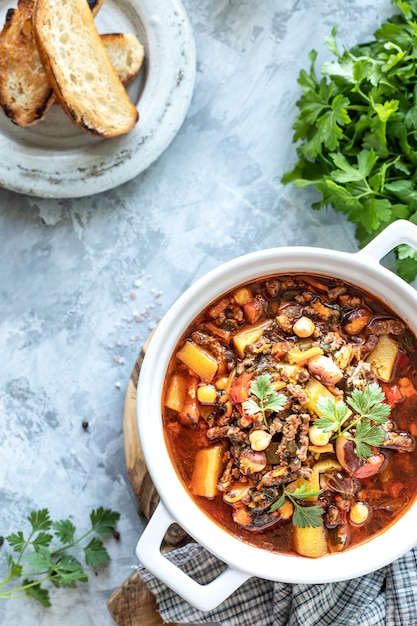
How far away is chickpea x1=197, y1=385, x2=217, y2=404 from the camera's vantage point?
2.60 m

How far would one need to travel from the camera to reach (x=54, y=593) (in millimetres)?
3174

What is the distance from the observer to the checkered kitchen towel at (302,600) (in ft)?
9.60

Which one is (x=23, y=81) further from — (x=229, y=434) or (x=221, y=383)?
(x=229, y=434)

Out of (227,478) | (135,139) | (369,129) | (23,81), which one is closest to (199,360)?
(227,478)

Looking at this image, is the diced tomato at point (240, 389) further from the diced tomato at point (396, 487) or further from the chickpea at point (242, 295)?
the diced tomato at point (396, 487)

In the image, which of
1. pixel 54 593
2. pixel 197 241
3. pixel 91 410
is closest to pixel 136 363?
pixel 91 410

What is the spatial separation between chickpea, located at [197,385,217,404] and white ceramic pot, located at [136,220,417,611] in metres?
0.14

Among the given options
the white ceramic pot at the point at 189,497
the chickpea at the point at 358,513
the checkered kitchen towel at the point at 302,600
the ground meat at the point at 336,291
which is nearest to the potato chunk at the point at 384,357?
the white ceramic pot at the point at 189,497

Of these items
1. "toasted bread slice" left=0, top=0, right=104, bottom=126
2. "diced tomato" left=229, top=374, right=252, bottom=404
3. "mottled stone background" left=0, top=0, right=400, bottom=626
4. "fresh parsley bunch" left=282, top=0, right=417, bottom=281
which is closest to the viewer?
"diced tomato" left=229, top=374, right=252, bottom=404

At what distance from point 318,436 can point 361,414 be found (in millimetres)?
160

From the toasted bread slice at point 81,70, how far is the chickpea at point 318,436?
56.1 inches

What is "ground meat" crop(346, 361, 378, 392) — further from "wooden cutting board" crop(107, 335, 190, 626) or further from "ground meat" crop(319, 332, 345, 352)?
"wooden cutting board" crop(107, 335, 190, 626)

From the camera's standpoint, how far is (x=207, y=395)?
259cm

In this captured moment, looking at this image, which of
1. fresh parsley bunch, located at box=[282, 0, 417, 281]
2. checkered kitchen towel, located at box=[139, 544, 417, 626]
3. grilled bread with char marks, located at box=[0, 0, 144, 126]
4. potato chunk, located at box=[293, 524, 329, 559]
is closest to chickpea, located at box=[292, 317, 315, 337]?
fresh parsley bunch, located at box=[282, 0, 417, 281]
